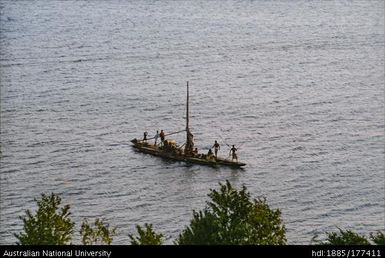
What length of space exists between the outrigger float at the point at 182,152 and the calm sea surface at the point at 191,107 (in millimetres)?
916

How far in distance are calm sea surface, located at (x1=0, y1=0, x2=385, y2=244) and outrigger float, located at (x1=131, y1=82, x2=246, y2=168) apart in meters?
0.92

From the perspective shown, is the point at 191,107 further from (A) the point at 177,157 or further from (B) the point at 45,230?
(B) the point at 45,230

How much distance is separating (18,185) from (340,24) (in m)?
106

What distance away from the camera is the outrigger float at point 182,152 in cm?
8525

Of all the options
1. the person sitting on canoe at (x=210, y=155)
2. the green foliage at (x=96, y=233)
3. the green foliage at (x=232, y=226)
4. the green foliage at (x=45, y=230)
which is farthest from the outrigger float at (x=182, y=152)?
the green foliage at (x=45, y=230)

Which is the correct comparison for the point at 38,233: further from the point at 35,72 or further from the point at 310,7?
the point at 310,7

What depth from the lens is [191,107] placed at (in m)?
108

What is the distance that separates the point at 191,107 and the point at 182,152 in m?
21.4
